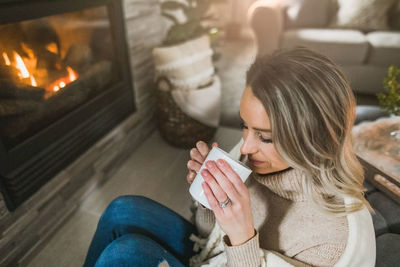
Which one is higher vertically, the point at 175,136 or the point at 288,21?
the point at 288,21

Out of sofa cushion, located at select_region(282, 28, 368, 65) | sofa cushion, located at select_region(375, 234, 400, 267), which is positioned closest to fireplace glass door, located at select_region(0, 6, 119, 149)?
sofa cushion, located at select_region(375, 234, 400, 267)

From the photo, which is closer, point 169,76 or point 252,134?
point 252,134

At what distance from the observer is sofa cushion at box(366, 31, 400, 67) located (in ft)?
7.64

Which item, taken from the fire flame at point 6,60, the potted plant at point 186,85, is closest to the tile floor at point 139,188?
the potted plant at point 186,85

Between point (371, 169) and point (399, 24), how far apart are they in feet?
7.73

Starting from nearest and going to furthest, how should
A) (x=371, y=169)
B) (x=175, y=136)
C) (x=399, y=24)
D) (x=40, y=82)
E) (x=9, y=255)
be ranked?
(x=371, y=169) < (x=9, y=255) < (x=40, y=82) < (x=175, y=136) < (x=399, y=24)

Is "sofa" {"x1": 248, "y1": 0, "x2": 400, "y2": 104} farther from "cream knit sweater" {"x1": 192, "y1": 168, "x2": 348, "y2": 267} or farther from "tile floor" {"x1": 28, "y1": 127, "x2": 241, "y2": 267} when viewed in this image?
"cream knit sweater" {"x1": 192, "y1": 168, "x2": 348, "y2": 267}

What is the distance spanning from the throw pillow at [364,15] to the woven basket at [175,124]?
1823 mm

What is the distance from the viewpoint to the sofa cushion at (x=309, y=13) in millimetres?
2680

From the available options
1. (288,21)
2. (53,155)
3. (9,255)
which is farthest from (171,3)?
(9,255)

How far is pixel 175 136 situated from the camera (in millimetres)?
1877

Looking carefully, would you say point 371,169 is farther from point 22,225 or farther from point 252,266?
point 22,225

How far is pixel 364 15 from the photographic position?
2.60 metres

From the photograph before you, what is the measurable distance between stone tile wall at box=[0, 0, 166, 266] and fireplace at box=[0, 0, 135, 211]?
0.06m
